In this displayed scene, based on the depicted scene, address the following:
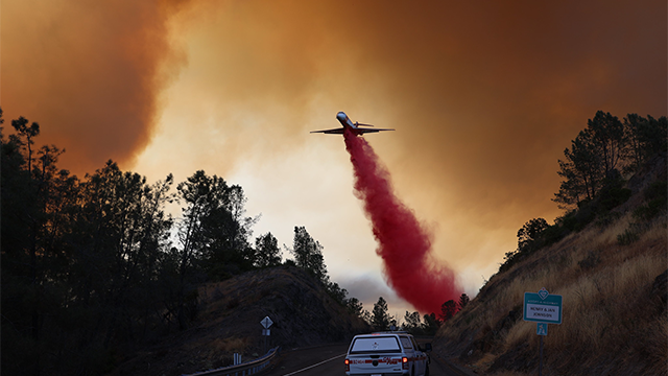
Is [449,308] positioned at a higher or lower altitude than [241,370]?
lower

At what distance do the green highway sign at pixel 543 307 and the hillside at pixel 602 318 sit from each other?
155 cm

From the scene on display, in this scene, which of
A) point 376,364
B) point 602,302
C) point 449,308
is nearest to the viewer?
Answer: point 376,364

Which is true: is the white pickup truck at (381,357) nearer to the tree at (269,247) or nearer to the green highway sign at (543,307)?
the green highway sign at (543,307)

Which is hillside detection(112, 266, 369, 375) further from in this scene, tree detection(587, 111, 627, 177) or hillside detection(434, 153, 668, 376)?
tree detection(587, 111, 627, 177)

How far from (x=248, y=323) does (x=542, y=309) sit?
126 ft

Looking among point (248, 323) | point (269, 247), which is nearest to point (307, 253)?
point (269, 247)

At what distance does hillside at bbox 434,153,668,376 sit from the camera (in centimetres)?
1102

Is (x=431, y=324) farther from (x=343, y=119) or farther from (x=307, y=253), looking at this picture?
(x=343, y=119)

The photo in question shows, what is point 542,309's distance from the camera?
40.6ft

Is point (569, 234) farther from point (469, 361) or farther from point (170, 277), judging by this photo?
point (170, 277)

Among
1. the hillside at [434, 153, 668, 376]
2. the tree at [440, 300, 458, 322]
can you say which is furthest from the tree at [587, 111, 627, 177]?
the tree at [440, 300, 458, 322]

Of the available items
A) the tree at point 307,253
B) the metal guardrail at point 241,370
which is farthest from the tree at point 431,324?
the metal guardrail at point 241,370

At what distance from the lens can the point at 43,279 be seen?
31703 mm

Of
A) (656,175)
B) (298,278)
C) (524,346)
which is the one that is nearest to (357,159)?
(298,278)
